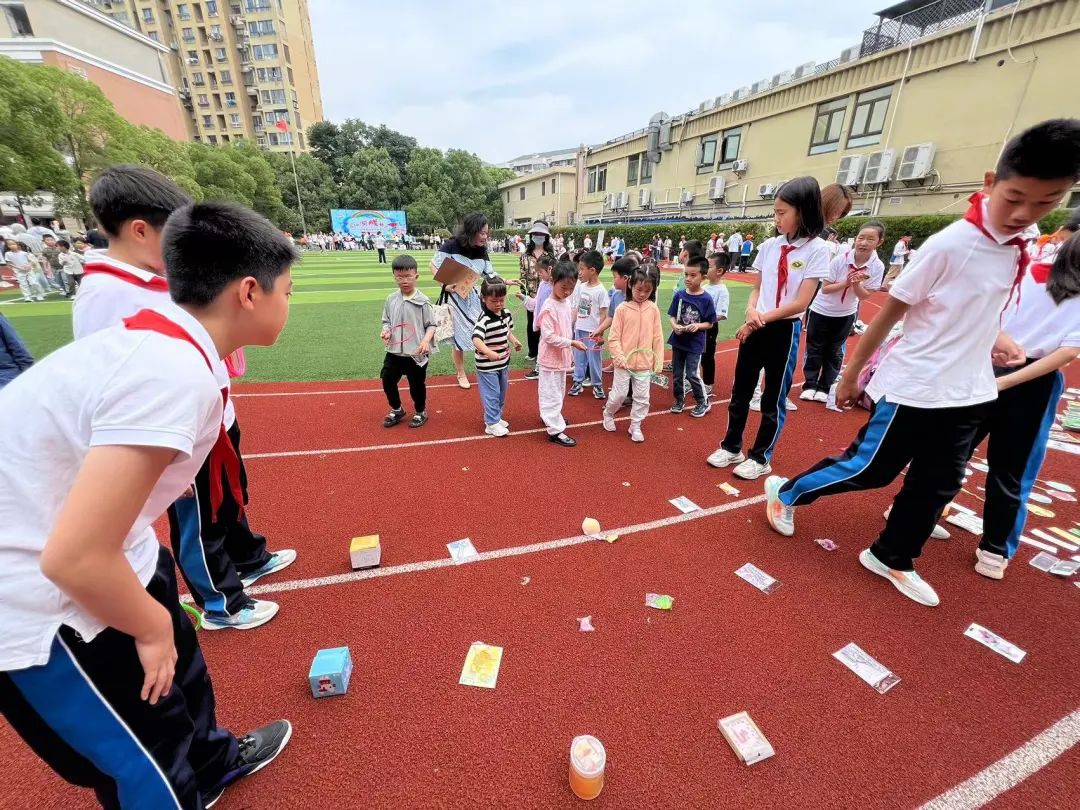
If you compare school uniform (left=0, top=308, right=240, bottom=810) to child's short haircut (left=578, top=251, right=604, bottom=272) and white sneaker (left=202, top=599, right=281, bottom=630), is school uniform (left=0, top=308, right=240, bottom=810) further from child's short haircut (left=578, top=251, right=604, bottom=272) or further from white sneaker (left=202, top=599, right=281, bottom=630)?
child's short haircut (left=578, top=251, right=604, bottom=272)

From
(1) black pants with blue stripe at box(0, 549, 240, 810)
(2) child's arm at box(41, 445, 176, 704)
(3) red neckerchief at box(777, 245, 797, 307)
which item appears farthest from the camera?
(3) red neckerchief at box(777, 245, 797, 307)

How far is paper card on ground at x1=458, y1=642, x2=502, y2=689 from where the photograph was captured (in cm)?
231

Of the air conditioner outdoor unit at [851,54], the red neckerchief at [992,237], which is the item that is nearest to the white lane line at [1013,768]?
the red neckerchief at [992,237]

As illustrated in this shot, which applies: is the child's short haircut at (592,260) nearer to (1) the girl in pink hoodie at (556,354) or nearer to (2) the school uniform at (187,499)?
(1) the girl in pink hoodie at (556,354)

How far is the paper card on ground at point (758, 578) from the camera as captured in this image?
293 cm

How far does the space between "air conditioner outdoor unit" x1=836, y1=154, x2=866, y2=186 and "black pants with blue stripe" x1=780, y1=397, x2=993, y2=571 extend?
22.4 m

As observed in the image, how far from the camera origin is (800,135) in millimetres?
23484

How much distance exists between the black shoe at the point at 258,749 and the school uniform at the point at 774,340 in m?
3.93

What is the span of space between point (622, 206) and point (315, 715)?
39.9 meters

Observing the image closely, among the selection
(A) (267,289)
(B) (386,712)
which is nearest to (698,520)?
(B) (386,712)

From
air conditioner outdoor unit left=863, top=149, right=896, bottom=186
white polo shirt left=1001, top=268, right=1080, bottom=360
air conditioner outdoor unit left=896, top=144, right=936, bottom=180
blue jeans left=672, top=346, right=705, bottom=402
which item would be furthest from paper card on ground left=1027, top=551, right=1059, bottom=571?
air conditioner outdoor unit left=863, top=149, right=896, bottom=186

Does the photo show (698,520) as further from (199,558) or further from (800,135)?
(800,135)

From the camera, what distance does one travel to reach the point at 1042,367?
8.51 ft

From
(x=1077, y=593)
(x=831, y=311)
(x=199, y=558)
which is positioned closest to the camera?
(x=199, y=558)
